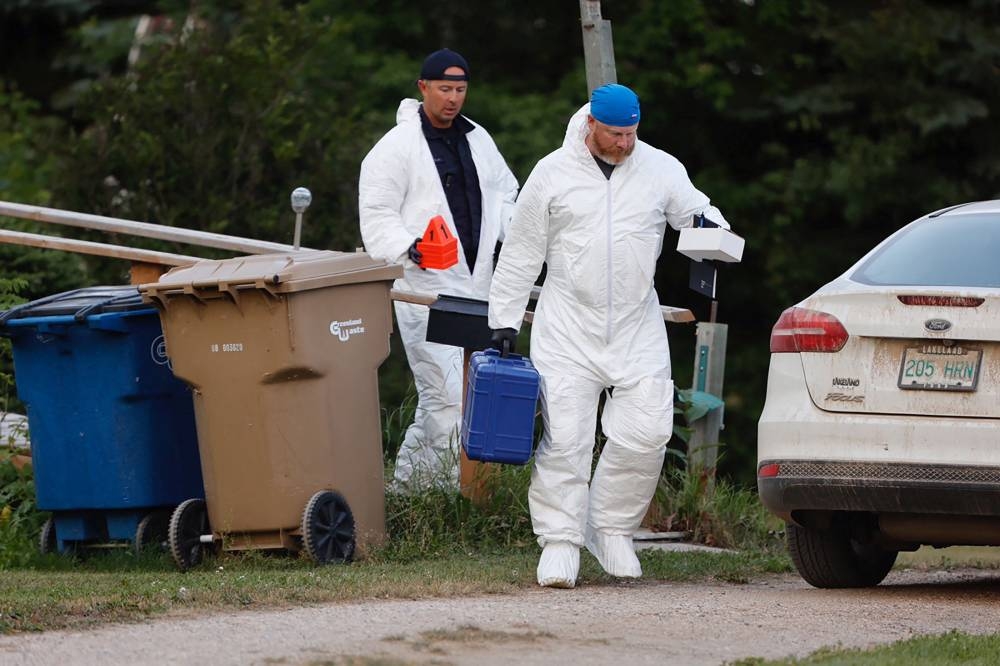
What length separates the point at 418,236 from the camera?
346 inches

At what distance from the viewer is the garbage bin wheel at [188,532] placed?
794 cm

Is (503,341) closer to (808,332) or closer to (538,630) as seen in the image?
(808,332)

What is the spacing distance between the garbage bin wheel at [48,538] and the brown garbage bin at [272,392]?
879 millimetres

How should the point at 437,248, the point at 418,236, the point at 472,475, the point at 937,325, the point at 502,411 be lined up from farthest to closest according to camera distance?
the point at 472,475 < the point at 418,236 < the point at 437,248 < the point at 502,411 < the point at 937,325

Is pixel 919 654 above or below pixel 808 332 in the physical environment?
below

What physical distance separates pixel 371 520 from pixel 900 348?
7.90 feet

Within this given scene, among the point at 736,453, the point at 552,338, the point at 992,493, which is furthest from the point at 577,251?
the point at 736,453

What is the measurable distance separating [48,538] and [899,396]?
3.82 meters

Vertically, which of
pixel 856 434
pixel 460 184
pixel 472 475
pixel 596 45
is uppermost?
pixel 596 45

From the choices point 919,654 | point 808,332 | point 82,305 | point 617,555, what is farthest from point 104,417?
point 919,654

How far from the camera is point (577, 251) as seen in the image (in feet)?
24.7

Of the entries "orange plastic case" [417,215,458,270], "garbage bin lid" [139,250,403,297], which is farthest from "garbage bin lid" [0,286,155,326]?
"orange plastic case" [417,215,458,270]

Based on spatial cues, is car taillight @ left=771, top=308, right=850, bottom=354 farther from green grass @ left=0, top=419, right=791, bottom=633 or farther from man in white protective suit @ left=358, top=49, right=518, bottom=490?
man in white protective suit @ left=358, top=49, right=518, bottom=490

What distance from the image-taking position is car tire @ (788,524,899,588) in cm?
764
